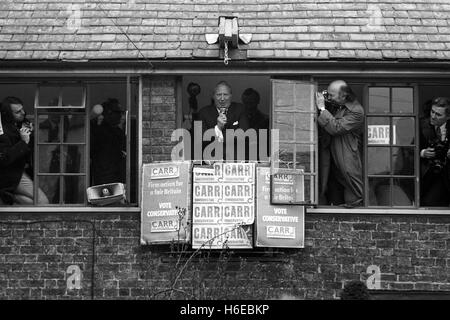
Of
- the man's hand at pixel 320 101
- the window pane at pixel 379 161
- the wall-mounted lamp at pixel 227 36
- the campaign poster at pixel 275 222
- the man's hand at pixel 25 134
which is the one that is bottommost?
the campaign poster at pixel 275 222

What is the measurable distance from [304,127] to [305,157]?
40 centimetres

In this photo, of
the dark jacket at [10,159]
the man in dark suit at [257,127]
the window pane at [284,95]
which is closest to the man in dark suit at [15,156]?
the dark jacket at [10,159]

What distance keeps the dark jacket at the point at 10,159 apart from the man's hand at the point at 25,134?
40 millimetres

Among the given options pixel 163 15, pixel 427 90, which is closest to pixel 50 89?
pixel 163 15

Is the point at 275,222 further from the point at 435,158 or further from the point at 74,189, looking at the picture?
the point at 74,189

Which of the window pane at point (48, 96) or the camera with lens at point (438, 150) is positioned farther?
the window pane at point (48, 96)

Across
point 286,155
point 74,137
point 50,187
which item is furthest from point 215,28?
point 50,187

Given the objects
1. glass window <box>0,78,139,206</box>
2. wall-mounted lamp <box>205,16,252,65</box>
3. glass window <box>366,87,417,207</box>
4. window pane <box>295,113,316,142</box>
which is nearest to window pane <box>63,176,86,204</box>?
glass window <box>0,78,139,206</box>

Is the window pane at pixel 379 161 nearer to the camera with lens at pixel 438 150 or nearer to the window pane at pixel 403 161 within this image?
the window pane at pixel 403 161

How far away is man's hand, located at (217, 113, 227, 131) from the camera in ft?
58.2

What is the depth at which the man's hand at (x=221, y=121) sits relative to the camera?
1773 cm

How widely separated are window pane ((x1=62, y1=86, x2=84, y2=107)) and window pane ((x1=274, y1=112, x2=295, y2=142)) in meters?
2.67

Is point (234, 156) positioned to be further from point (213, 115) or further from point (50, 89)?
point (50, 89)

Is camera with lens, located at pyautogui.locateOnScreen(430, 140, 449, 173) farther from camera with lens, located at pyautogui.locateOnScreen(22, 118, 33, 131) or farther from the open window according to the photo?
camera with lens, located at pyautogui.locateOnScreen(22, 118, 33, 131)
